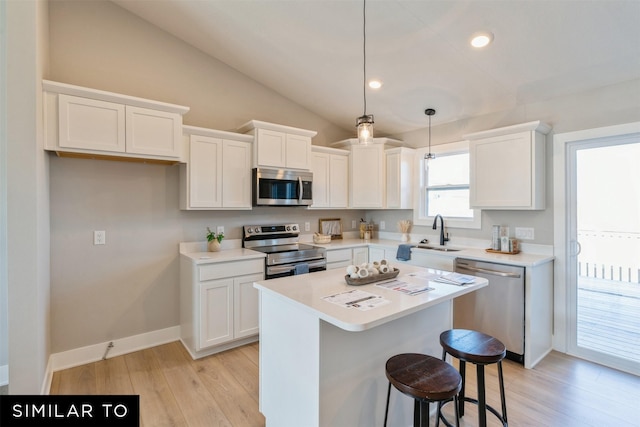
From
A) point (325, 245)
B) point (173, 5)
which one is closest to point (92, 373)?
point (325, 245)

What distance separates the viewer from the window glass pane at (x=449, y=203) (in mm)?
3911

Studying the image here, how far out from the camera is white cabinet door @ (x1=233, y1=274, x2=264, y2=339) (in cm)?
308

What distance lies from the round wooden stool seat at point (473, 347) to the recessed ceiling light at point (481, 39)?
224cm

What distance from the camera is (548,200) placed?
313 centimetres

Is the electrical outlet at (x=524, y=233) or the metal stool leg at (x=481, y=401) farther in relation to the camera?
the electrical outlet at (x=524, y=233)

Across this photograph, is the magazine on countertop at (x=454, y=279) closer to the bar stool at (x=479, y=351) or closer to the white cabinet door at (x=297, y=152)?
the bar stool at (x=479, y=351)

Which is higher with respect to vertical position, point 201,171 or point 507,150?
point 507,150

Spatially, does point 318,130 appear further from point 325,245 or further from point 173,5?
point 173,5

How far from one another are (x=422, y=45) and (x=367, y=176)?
6.47ft

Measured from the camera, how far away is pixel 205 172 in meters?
3.20

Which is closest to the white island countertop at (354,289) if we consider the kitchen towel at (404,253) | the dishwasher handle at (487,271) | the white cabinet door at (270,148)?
the dishwasher handle at (487,271)

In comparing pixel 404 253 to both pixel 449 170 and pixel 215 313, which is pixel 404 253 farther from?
pixel 215 313

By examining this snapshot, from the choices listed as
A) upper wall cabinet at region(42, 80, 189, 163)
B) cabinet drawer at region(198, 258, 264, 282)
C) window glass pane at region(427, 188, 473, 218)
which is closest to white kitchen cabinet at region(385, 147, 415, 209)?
window glass pane at region(427, 188, 473, 218)

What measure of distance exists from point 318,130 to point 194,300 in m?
2.85
